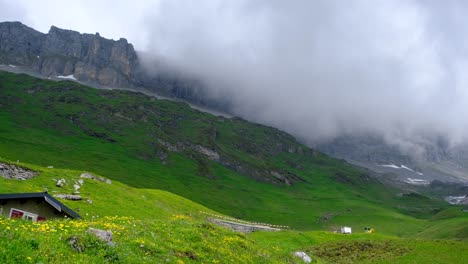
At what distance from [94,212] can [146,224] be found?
3420 cm

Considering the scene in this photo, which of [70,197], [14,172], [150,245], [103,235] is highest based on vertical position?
[14,172]

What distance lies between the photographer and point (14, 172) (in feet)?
216

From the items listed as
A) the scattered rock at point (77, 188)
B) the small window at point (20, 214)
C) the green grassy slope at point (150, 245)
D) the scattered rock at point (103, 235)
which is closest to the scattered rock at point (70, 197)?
the green grassy slope at point (150, 245)

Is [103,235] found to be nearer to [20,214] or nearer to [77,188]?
[20,214]

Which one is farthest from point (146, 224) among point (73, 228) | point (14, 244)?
point (14, 244)

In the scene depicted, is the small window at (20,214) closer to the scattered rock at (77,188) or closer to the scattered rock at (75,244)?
the scattered rock at (75,244)

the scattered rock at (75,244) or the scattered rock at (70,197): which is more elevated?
the scattered rock at (75,244)

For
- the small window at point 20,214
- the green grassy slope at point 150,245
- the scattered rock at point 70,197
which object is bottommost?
the small window at point 20,214

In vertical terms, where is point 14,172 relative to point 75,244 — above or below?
above

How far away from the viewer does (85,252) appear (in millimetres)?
17969

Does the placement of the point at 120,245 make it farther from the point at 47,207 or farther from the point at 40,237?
the point at 47,207

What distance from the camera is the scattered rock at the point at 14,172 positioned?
64.0 metres

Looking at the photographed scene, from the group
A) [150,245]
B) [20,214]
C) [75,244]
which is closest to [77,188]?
[20,214]

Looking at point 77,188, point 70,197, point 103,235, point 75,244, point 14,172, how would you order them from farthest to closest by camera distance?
point 77,188 < point 14,172 < point 70,197 < point 103,235 < point 75,244
